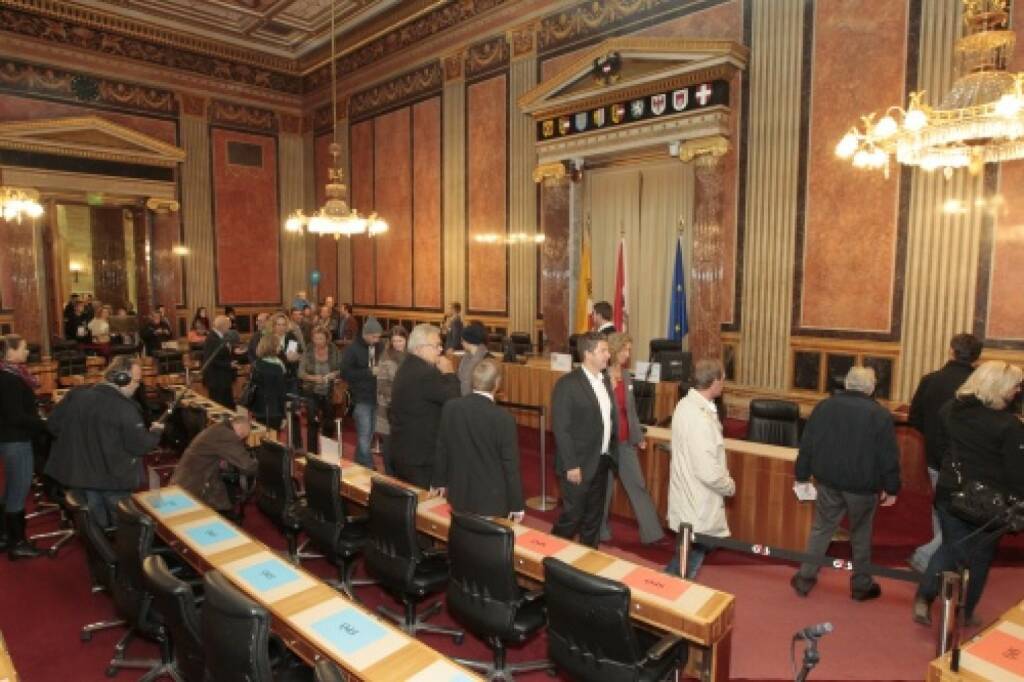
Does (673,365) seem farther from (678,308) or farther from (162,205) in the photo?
(162,205)

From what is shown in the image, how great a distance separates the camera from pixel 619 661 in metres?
2.39

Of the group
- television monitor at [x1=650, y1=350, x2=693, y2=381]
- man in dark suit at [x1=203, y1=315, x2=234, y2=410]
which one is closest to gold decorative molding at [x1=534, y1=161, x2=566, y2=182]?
television monitor at [x1=650, y1=350, x2=693, y2=381]

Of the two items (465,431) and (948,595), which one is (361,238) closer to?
(465,431)

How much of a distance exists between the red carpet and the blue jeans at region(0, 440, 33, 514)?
16.9 inches

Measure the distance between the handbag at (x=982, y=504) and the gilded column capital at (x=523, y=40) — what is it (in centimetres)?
860

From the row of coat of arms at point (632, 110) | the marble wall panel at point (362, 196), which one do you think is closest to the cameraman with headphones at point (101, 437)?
the row of coat of arms at point (632, 110)

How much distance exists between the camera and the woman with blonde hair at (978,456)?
A: 9.89 ft

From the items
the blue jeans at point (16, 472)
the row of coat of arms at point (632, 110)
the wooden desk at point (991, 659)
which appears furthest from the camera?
the row of coat of arms at point (632, 110)

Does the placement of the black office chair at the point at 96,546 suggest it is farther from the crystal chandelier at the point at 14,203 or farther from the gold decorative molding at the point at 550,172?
the crystal chandelier at the point at 14,203

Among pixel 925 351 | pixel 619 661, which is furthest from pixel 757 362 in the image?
pixel 619 661

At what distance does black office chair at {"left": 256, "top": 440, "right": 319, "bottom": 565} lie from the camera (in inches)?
165

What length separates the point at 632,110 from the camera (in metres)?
8.34

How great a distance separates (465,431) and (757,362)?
17.5 feet

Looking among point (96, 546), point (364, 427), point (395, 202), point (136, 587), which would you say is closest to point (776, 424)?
point (364, 427)
